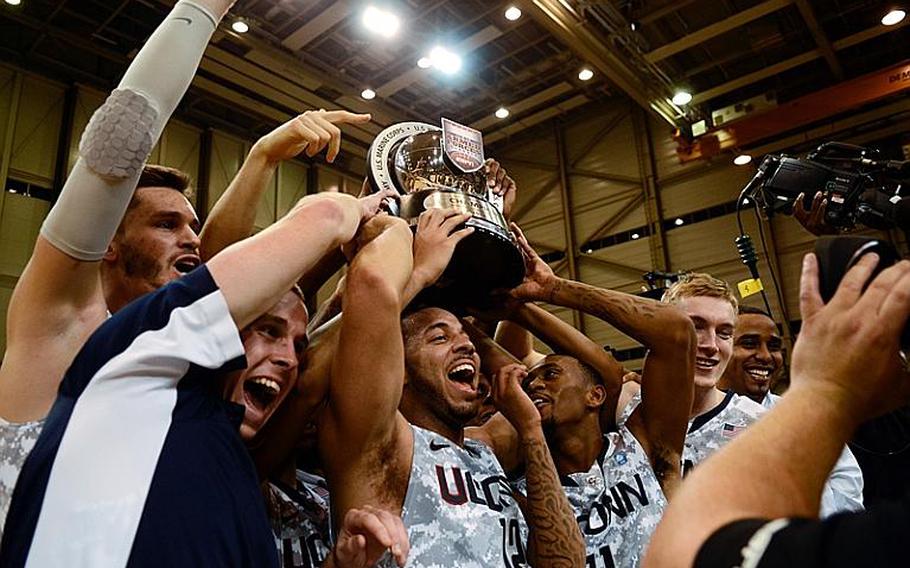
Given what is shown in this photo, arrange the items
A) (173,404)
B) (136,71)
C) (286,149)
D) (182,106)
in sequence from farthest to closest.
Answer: (182,106) → (286,149) → (136,71) → (173,404)

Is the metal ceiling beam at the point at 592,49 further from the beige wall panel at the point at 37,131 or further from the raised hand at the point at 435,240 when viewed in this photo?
the raised hand at the point at 435,240

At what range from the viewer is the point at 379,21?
9.89 m

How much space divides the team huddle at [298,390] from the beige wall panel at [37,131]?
9391 millimetres

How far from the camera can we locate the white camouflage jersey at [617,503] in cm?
253

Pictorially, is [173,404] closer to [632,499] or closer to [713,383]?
[632,499]

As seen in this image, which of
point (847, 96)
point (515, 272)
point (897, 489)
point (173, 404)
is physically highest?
point (847, 96)

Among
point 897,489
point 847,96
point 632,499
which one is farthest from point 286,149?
point 847,96

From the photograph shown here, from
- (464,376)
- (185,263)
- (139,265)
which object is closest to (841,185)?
(464,376)

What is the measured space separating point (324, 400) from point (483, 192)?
118 centimetres

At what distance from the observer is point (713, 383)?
135 inches

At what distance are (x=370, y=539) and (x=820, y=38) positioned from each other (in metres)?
10.8

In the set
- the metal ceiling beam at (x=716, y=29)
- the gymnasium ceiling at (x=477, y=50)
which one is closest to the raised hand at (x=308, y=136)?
the gymnasium ceiling at (x=477, y=50)

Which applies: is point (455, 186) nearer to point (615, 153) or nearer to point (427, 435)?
point (427, 435)

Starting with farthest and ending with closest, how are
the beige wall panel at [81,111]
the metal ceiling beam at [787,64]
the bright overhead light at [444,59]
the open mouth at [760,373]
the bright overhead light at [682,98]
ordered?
the bright overhead light at [682,98]
the bright overhead light at [444,59]
the beige wall panel at [81,111]
the metal ceiling beam at [787,64]
the open mouth at [760,373]
